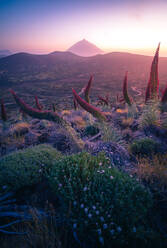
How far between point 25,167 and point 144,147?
2.41 m

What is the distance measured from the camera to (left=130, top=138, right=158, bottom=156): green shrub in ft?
9.96

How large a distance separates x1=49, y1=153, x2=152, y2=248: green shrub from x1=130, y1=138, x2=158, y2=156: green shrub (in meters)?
1.26

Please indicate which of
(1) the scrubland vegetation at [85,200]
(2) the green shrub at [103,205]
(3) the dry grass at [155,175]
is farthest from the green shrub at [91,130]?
(2) the green shrub at [103,205]

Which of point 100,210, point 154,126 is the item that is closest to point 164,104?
point 154,126

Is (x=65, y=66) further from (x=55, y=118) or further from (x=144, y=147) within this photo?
A: (x=144, y=147)

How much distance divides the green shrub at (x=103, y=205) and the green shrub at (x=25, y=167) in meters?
0.53

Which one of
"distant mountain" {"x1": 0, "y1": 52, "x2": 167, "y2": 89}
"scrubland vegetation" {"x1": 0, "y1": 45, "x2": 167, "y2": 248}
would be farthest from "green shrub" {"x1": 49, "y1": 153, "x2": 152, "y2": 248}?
"distant mountain" {"x1": 0, "y1": 52, "x2": 167, "y2": 89}

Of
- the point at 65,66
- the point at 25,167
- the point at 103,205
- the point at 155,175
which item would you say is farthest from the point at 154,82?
the point at 65,66

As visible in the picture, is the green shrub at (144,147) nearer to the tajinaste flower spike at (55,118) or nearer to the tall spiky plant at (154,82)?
the tajinaste flower spike at (55,118)

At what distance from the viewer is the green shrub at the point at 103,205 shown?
151 cm

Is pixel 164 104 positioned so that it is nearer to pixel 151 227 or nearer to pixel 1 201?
pixel 151 227

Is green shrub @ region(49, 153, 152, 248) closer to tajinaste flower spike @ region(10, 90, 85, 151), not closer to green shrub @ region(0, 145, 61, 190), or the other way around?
green shrub @ region(0, 145, 61, 190)

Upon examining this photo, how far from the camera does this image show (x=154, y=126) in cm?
393

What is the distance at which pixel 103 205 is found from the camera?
5.46 ft
